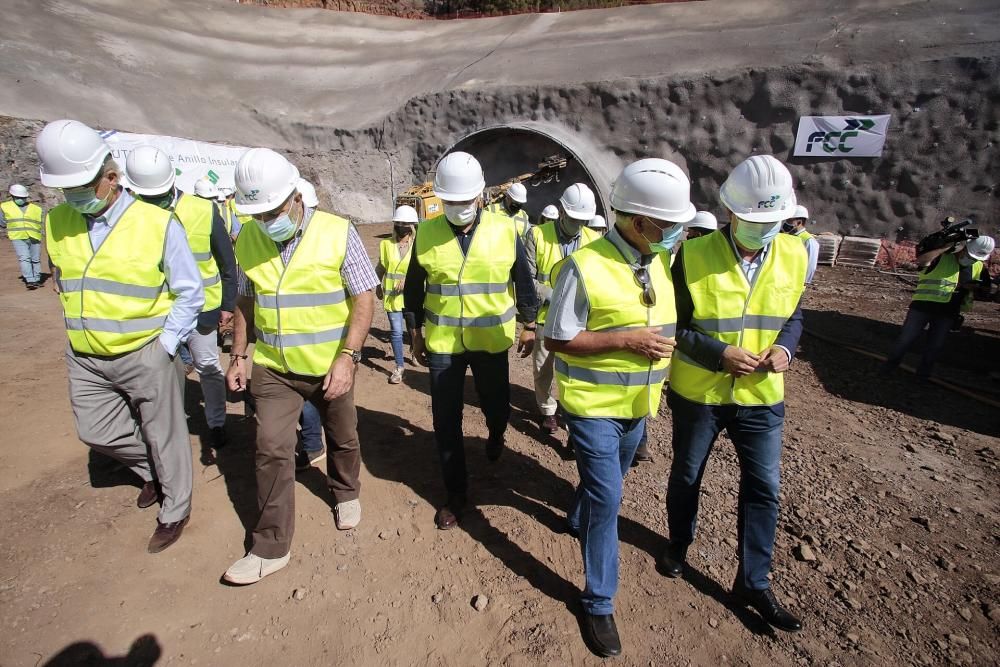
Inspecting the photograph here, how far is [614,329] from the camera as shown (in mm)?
2299

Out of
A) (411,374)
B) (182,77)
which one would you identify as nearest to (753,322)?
(411,374)

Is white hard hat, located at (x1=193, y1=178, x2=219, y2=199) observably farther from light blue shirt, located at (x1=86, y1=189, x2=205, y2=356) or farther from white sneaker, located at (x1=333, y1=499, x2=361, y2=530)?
white sneaker, located at (x1=333, y1=499, x2=361, y2=530)

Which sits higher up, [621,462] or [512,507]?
[621,462]

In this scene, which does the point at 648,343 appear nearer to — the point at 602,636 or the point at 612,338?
the point at 612,338

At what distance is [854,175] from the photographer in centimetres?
1252

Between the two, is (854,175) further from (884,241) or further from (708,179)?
(708,179)

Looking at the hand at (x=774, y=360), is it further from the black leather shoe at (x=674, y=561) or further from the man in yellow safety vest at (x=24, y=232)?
the man in yellow safety vest at (x=24, y=232)

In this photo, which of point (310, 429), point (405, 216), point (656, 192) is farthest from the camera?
point (405, 216)

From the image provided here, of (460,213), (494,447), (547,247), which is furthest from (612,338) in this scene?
(547,247)

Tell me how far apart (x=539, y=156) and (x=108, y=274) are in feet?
46.9

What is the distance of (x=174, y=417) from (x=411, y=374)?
3.13 meters

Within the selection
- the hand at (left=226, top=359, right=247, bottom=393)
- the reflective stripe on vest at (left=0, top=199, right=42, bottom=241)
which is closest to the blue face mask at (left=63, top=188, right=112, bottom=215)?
the hand at (left=226, top=359, right=247, bottom=393)

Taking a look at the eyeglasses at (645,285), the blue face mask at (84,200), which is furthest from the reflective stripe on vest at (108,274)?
the eyeglasses at (645,285)

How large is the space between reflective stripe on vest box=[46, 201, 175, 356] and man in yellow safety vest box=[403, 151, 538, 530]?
4.74 feet
